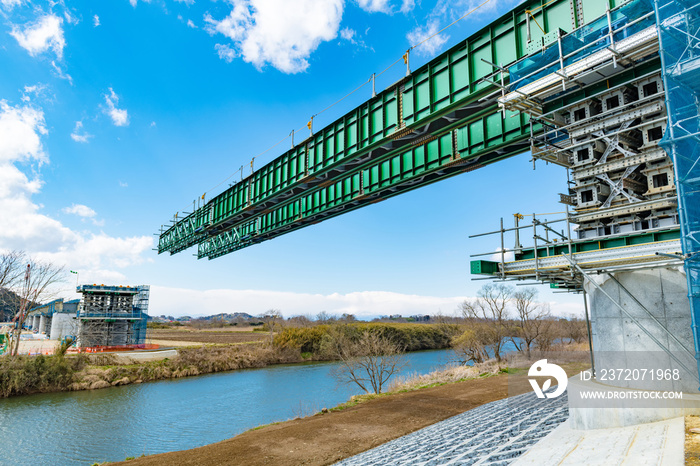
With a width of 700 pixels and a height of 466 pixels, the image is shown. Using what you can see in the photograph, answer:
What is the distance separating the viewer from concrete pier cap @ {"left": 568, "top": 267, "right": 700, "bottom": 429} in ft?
27.7

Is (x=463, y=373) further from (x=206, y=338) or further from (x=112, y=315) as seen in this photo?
(x=206, y=338)

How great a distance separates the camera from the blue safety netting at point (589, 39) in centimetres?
949

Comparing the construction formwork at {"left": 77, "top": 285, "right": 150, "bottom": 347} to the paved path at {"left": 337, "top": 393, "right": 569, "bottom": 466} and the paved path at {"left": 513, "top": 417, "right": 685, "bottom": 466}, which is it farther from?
the paved path at {"left": 513, "top": 417, "right": 685, "bottom": 466}

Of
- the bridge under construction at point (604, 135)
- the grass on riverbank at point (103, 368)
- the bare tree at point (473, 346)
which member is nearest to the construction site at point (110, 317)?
the grass on riverbank at point (103, 368)

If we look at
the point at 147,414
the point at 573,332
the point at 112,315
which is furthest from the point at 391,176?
the point at 573,332

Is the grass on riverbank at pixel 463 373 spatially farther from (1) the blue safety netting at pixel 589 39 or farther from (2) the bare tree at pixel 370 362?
(1) the blue safety netting at pixel 589 39

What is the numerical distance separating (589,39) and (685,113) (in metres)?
3.16

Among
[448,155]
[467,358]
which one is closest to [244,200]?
[448,155]

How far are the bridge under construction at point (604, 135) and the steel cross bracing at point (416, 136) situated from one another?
0.05m

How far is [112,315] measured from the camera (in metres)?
51.6

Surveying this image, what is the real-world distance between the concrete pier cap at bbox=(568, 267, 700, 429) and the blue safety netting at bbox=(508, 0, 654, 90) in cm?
522

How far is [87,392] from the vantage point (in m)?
35.0

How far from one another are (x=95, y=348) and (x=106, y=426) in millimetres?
28617

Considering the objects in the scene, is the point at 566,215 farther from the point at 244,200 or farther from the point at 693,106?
the point at 244,200
